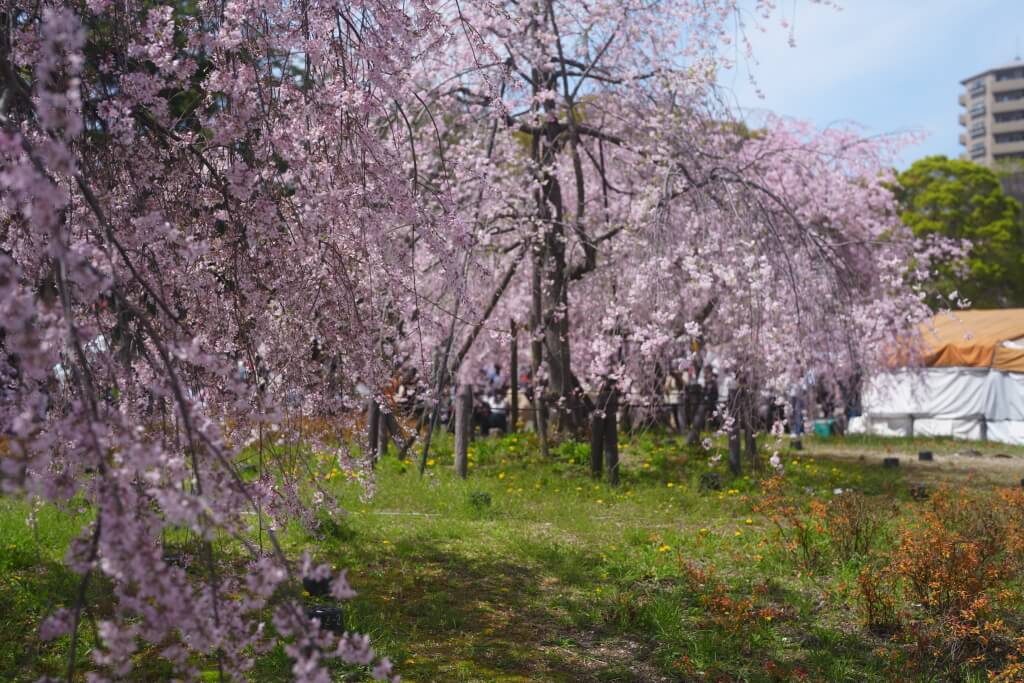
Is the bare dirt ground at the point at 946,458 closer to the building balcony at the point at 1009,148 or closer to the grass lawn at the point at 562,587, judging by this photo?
the grass lawn at the point at 562,587

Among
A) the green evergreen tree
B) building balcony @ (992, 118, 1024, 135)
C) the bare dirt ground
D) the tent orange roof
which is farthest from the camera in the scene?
building balcony @ (992, 118, 1024, 135)

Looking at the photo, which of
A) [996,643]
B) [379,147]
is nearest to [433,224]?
[379,147]

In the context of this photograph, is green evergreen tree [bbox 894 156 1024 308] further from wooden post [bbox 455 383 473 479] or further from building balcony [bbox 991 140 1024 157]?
building balcony [bbox 991 140 1024 157]

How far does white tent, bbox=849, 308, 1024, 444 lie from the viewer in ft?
59.1

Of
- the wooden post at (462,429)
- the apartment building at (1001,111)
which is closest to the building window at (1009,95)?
the apartment building at (1001,111)

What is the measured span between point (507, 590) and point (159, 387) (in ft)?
12.9

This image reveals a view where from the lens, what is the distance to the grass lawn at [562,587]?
4.48 meters

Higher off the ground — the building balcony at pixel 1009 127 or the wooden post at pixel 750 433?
the building balcony at pixel 1009 127

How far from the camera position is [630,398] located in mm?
10219

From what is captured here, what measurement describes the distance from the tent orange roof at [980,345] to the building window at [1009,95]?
73590 millimetres

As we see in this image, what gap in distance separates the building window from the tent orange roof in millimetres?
73590

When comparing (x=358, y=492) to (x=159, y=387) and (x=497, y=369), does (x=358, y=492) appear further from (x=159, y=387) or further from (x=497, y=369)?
(x=497, y=369)

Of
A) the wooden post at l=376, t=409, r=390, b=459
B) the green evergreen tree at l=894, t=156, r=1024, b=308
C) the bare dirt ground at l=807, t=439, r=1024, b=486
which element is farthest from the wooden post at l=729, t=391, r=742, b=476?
the green evergreen tree at l=894, t=156, r=1024, b=308

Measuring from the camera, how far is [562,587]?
5.83 meters
